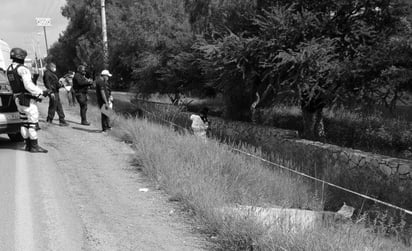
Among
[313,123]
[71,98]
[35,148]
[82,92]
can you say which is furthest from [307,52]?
[71,98]

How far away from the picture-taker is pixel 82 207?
5516 millimetres

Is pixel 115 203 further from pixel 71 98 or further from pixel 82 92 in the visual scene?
pixel 71 98

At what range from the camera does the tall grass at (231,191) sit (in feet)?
13.1

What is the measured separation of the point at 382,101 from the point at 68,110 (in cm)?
1180

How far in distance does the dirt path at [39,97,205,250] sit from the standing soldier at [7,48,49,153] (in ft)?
2.40

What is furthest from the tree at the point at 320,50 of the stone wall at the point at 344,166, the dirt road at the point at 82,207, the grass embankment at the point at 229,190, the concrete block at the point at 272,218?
the concrete block at the point at 272,218

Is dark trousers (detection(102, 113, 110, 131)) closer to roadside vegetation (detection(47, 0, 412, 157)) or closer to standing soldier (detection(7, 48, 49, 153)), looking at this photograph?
standing soldier (detection(7, 48, 49, 153))

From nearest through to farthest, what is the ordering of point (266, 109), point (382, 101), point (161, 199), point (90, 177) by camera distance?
point (161, 199), point (90, 177), point (382, 101), point (266, 109)

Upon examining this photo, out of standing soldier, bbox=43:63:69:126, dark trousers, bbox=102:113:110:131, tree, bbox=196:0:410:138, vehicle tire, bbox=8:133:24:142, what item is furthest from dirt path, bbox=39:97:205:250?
tree, bbox=196:0:410:138

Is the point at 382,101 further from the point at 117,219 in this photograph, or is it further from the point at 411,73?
the point at 117,219

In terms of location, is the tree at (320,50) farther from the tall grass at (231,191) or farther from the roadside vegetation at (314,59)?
the tall grass at (231,191)

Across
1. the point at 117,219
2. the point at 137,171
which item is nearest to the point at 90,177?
the point at 137,171

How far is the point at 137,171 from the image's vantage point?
24.6 feet

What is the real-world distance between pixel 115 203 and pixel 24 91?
13.5ft
